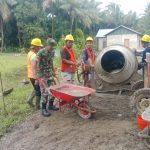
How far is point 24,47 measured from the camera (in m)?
39.2

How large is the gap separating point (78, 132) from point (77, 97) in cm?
80

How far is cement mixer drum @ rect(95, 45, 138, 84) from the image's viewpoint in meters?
8.95

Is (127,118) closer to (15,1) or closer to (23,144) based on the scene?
(23,144)

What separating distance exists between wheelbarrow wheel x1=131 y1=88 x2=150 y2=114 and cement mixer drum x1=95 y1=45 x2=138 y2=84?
192cm

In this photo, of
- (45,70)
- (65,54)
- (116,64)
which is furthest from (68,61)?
(116,64)

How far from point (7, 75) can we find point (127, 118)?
1076 cm

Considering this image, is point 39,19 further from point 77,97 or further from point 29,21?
point 77,97

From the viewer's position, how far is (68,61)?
8375 mm

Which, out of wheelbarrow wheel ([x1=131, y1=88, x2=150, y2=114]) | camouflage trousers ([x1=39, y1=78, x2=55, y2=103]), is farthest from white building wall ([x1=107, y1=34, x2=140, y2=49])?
wheelbarrow wheel ([x1=131, y1=88, x2=150, y2=114])

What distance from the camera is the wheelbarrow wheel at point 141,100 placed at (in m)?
7.00

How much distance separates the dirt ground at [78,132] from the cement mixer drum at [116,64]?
3.10 feet

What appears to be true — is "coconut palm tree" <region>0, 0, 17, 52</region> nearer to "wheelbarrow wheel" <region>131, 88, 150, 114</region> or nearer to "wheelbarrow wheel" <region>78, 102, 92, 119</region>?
"wheelbarrow wheel" <region>78, 102, 92, 119</region>

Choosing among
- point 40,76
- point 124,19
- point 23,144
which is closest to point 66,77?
point 40,76

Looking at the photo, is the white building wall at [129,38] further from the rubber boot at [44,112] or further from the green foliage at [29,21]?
the rubber boot at [44,112]
